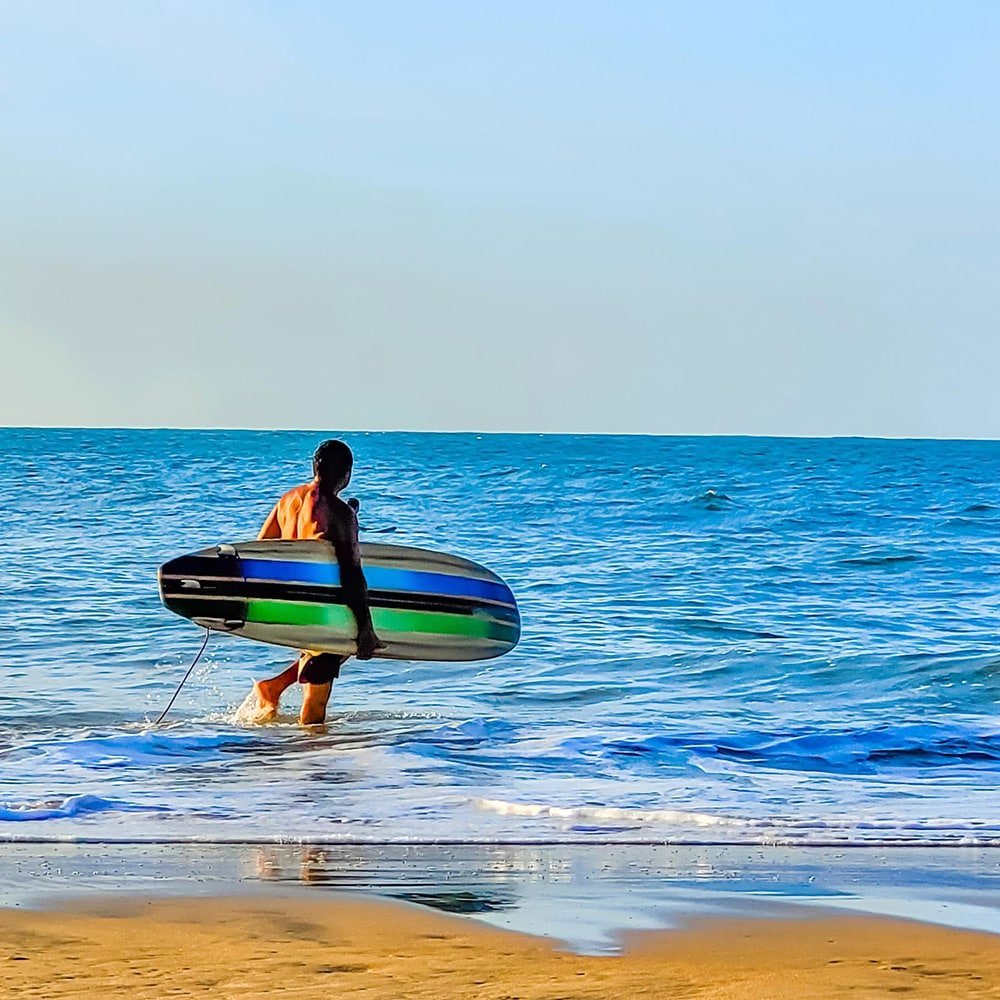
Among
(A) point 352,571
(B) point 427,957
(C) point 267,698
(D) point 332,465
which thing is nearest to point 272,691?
(C) point 267,698

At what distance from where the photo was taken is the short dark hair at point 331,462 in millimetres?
8219

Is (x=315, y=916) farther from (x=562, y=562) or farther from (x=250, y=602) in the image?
(x=562, y=562)

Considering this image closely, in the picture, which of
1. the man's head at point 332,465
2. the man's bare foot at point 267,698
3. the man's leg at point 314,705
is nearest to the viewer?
the man's head at point 332,465

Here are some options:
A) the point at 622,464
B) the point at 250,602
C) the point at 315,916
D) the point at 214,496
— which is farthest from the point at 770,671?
the point at 622,464

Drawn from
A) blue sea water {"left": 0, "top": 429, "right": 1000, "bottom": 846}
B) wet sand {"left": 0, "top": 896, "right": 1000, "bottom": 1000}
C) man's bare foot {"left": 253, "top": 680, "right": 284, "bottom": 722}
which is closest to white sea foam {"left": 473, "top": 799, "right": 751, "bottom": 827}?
blue sea water {"left": 0, "top": 429, "right": 1000, "bottom": 846}

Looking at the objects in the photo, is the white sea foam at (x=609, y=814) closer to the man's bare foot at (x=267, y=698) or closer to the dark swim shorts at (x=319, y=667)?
the dark swim shorts at (x=319, y=667)

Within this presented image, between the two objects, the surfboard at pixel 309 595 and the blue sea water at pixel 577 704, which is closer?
the blue sea water at pixel 577 704

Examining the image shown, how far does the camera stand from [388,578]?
849cm

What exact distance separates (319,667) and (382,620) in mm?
417

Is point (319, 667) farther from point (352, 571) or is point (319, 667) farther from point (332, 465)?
point (332, 465)

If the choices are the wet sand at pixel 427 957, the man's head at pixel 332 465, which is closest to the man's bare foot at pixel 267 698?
the man's head at pixel 332 465

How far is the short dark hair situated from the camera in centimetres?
822

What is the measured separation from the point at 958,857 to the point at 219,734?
3.96 m

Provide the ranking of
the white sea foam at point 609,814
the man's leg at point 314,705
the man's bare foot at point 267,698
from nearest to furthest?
1. the white sea foam at point 609,814
2. the man's leg at point 314,705
3. the man's bare foot at point 267,698
